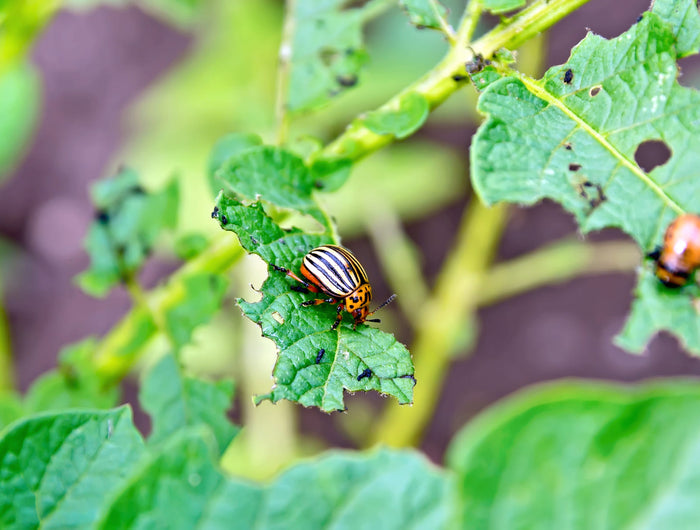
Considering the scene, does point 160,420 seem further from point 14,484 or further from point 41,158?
point 41,158

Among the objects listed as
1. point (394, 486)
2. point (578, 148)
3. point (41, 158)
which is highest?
point (41, 158)

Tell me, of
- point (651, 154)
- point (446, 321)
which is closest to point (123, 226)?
point (446, 321)

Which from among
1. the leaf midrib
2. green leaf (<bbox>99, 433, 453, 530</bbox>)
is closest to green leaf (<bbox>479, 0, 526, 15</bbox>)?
the leaf midrib

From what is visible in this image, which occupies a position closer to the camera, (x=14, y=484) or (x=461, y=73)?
(x=14, y=484)

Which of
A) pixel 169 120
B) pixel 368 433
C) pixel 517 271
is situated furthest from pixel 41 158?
pixel 517 271

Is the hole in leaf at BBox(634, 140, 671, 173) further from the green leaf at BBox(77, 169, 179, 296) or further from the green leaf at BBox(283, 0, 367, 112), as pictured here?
the green leaf at BBox(77, 169, 179, 296)

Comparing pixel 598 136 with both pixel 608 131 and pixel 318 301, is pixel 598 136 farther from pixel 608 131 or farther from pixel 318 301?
pixel 318 301

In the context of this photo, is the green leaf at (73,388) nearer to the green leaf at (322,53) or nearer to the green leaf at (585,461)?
the green leaf at (322,53)
